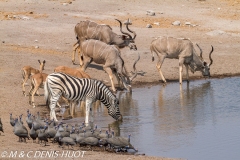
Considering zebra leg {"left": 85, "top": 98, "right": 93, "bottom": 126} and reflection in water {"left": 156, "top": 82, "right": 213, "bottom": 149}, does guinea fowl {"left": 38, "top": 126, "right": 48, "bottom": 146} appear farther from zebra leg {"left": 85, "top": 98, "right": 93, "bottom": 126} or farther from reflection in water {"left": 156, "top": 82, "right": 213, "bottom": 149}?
reflection in water {"left": 156, "top": 82, "right": 213, "bottom": 149}

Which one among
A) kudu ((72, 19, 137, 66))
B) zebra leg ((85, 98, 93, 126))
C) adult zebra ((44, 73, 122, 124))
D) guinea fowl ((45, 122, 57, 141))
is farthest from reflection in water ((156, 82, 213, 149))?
kudu ((72, 19, 137, 66))

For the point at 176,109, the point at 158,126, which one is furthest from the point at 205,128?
the point at 176,109

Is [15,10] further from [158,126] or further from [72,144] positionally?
[72,144]

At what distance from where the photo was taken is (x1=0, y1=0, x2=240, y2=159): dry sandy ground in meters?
21.2

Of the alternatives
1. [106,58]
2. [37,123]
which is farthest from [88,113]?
[106,58]

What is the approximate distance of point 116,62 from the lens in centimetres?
2000

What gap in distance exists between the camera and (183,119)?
16031 millimetres

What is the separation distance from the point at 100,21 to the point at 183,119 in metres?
13.7

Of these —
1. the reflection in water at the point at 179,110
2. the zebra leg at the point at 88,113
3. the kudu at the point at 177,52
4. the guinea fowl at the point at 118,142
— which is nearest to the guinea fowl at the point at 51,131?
the guinea fowl at the point at 118,142

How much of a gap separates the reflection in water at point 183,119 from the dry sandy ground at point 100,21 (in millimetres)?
1688

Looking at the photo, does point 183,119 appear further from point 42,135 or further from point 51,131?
point 42,135

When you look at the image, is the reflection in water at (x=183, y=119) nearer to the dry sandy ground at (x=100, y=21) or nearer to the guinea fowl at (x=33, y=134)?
the dry sandy ground at (x=100, y=21)

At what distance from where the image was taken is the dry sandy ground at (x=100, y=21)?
21219 mm

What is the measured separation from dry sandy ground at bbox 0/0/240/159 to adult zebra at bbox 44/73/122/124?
1.24m
